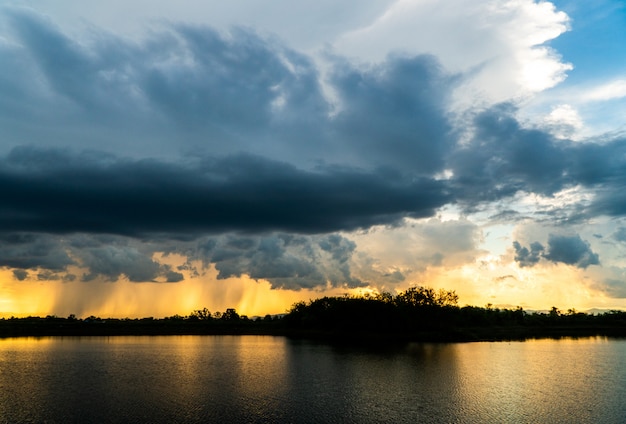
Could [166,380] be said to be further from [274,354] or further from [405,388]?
[274,354]

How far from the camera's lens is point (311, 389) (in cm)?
5962

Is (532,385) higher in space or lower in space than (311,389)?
lower

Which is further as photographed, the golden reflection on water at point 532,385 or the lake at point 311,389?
the golden reflection on water at point 532,385

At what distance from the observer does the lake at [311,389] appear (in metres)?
45.7

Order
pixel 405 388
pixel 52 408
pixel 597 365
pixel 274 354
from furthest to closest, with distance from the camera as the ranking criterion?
pixel 274 354, pixel 597 365, pixel 405 388, pixel 52 408

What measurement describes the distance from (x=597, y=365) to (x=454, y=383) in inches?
1458

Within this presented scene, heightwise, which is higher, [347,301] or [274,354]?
[347,301]

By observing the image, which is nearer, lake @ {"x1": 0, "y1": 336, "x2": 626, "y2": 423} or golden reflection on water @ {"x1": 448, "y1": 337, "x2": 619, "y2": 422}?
lake @ {"x1": 0, "y1": 336, "x2": 626, "y2": 423}

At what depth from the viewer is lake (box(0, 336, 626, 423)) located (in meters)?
45.7

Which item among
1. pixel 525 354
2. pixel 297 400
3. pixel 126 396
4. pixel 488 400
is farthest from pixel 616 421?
pixel 525 354

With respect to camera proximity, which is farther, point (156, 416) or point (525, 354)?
point (525, 354)

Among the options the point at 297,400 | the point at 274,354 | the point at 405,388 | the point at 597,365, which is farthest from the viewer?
the point at 274,354

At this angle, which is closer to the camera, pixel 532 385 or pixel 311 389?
pixel 311 389

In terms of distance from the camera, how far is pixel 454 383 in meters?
64.6
